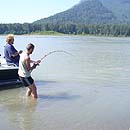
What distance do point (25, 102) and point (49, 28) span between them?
149428mm

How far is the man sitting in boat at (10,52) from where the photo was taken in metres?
12.7

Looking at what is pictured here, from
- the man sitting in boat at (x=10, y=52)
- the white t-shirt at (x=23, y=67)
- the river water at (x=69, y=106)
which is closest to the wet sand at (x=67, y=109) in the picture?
the river water at (x=69, y=106)

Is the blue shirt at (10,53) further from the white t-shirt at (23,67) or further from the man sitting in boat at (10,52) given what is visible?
the white t-shirt at (23,67)

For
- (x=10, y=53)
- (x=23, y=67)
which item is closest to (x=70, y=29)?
(x=10, y=53)

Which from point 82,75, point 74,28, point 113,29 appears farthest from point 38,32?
point 82,75

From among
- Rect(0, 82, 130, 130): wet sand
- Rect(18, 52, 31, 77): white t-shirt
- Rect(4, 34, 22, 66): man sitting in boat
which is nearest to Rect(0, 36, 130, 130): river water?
Rect(0, 82, 130, 130): wet sand

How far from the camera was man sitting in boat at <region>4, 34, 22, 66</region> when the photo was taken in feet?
41.6

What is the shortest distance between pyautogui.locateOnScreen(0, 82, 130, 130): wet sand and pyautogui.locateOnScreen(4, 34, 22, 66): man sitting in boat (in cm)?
102

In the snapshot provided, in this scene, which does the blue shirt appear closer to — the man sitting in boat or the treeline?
the man sitting in boat

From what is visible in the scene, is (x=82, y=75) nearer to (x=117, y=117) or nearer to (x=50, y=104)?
(x=50, y=104)

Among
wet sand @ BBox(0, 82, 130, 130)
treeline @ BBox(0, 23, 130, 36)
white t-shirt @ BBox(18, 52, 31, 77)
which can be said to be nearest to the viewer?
wet sand @ BBox(0, 82, 130, 130)

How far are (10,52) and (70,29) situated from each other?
14481 cm

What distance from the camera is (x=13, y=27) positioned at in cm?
15488

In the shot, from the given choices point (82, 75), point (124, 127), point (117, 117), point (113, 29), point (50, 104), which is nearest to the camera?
point (124, 127)
